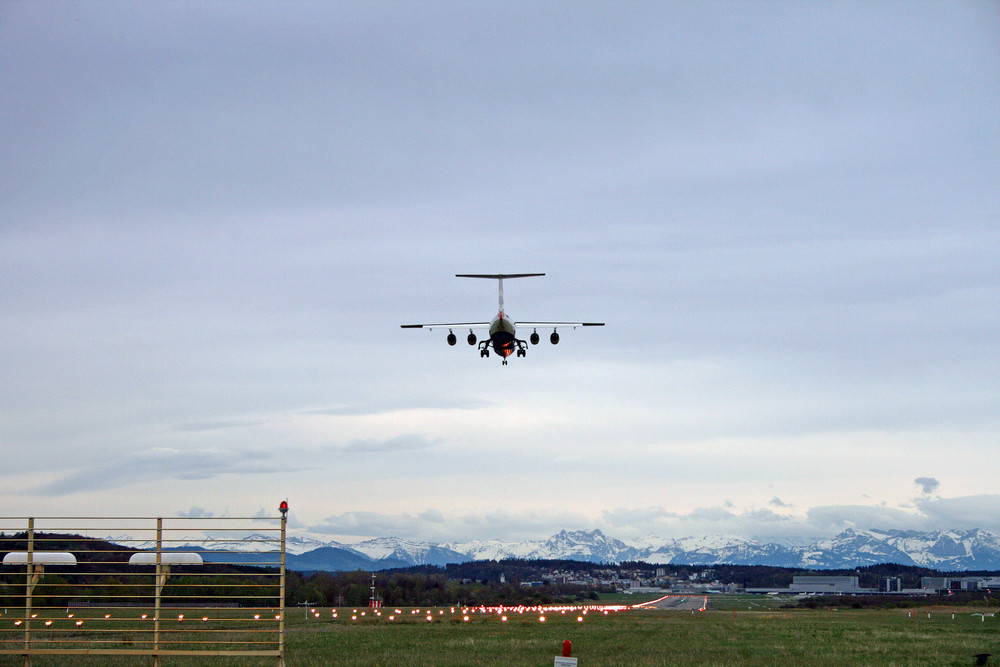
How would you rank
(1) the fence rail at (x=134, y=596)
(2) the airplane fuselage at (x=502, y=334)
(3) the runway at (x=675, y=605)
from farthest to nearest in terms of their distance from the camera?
(3) the runway at (x=675, y=605), (2) the airplane fuselage at (x=502, y=334), (1) the fence rail at (x=134, y=596)

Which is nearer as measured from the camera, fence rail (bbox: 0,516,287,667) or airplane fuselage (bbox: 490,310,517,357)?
fence rail (bbox: 0,516,287,667)

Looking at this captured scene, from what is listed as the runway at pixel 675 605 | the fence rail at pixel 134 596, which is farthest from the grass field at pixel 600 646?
the runway at pixel 675 605

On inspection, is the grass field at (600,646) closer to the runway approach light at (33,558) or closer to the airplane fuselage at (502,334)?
the runway approach light at (33,558)

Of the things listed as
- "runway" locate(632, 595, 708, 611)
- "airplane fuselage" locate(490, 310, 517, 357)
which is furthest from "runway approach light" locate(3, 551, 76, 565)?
"runway" locate(632, 595, 708, 611)

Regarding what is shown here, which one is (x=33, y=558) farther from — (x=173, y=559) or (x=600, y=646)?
(x=600, y=646)

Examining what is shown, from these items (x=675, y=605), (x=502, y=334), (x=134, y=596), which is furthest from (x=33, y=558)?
(x=675, y=605)

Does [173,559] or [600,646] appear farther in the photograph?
[600,646]

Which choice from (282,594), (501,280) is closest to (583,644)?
(501,280)

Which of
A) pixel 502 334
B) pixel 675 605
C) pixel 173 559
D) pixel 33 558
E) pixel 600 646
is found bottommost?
pixel 675 605

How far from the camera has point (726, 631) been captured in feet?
191

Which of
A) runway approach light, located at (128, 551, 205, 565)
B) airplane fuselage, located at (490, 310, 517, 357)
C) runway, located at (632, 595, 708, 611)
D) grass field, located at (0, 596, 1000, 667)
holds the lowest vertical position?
runway, located at (632, 595, 708, 611)

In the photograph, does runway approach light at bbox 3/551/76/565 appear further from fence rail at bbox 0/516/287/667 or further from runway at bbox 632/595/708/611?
runway at bbox 632/595/708/611

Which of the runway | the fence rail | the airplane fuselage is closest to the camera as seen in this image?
the fence rail

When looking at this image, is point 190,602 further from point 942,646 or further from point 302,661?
point 942,646
